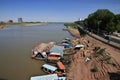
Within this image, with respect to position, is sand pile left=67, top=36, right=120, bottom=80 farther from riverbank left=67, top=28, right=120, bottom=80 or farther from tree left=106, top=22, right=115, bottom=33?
tree left=106, top=22, right=115, bottom=33

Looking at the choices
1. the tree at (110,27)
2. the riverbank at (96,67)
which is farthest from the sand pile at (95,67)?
the tree at (110,27)

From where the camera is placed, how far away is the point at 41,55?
32.0 metres

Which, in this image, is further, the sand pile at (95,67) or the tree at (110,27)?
the tree at (110,27)

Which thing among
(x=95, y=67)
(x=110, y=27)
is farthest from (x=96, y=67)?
(x=110, y=27)

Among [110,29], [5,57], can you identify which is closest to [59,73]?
[5,57]

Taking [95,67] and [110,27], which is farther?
[110,27]

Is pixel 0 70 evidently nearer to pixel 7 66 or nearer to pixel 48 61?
pixel 7 66

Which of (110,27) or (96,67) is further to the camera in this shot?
(110,27)

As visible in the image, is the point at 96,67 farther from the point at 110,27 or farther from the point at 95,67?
the point at 110,27

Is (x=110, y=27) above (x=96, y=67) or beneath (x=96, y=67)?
above

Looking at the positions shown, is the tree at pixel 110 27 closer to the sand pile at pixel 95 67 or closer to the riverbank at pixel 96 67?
the riverbank at pixel 96 67

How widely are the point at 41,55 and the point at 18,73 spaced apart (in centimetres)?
816

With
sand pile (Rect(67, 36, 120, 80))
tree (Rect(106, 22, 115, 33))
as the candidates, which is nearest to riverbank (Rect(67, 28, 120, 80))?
sand pile (Rect(67, 36, 120, 80))

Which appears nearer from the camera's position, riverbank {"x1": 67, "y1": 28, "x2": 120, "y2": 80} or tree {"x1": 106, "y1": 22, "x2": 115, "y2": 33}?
riverbank {"x1": 67, "y1": 28, "x2": 120, "y2": 80}
